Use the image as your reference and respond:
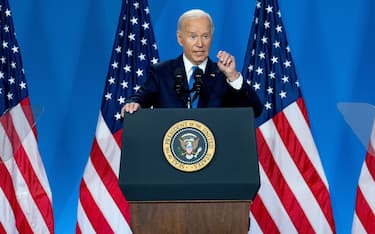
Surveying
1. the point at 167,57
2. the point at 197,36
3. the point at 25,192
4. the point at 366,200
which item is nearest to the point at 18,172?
the point at 25,192

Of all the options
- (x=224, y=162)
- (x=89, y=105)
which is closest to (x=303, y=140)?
(x=89, y=105)

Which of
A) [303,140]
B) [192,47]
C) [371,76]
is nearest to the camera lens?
[192,47]

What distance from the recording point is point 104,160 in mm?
4184

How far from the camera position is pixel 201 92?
2502 mm

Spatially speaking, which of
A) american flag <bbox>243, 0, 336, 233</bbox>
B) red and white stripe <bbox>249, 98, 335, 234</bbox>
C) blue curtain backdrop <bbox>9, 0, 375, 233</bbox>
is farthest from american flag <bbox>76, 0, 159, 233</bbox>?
red and white stripe <bbox>249, 98, 335, 234</bbox>

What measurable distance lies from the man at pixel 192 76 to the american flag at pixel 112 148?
5.07 feet

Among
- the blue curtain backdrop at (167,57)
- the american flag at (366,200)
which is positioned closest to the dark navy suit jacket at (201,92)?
the american flag at (366,200)

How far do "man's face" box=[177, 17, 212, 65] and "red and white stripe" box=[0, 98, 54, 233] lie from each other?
1980 millimetres

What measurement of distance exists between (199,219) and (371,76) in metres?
2.81

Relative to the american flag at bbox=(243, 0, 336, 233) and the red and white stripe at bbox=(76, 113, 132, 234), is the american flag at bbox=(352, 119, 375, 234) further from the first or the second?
the red and white stripe at bbox=(76, 113, 132, 234)

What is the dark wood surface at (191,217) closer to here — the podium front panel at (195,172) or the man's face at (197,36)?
the podium front panel at (195,172)

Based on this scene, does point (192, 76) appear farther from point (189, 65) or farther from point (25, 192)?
point (25, 192)

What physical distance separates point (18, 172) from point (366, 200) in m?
2.46

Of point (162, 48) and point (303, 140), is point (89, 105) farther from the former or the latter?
point (303, 140)
